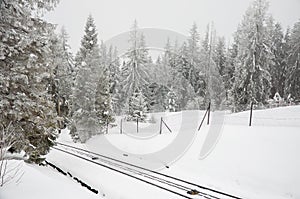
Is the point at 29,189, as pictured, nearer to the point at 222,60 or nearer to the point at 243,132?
the point at 243,132

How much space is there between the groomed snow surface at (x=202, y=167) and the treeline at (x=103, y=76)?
Answer: 2.11 m

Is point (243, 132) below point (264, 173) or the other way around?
the other way around

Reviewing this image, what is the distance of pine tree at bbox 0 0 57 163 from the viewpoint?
35.1 feet

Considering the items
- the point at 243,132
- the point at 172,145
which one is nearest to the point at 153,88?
the point at 172,145

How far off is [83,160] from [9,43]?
11.9 m

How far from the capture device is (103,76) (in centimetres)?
3153

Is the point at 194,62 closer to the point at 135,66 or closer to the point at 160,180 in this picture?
the point at 135,66

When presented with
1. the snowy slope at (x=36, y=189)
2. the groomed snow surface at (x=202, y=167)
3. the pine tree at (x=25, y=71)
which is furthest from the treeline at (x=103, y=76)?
the groomed snow surface at (x=202, y=167)

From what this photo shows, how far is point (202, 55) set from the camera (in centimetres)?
5178

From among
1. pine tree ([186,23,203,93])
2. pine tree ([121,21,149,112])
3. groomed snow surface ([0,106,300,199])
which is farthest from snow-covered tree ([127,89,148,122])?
groomed snow surface ([0,106,300,199])

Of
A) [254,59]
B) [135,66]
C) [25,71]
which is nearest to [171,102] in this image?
[135,66]

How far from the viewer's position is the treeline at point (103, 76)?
438 inches

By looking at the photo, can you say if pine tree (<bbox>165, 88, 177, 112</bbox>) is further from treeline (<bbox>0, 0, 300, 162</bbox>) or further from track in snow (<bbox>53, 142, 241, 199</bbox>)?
track in snow (<bbox>53, 142, 241, 199</bbox>)

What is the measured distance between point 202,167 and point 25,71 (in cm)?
1203
